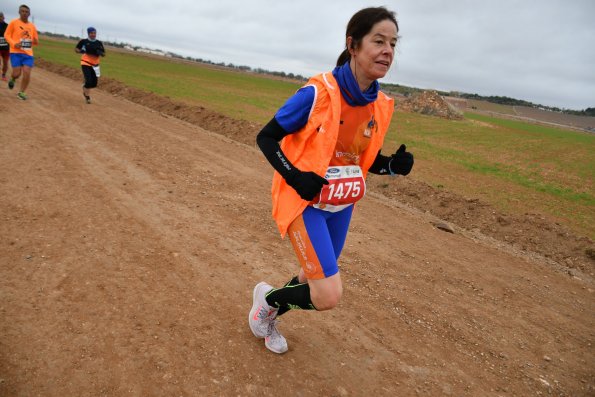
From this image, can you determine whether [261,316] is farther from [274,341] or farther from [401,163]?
[401,163]

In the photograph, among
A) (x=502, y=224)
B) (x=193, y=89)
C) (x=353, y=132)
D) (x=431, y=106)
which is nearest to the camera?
(x=353, y=132)

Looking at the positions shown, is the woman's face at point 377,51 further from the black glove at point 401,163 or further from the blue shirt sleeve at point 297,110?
the black glove at point 401,163

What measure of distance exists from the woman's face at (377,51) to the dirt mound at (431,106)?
1925 inches

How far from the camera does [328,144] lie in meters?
2.45

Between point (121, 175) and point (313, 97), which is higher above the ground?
point (313, 97)

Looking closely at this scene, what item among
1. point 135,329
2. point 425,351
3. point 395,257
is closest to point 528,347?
point 425,351

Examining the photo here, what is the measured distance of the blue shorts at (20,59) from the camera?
11.0 m

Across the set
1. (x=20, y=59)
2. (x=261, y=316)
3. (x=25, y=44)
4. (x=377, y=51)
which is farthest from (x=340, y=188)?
(x=20, y=59)

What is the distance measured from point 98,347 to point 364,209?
17.5 ft

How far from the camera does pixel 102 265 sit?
3842 mm

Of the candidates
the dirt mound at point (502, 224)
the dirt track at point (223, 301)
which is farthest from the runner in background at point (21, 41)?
the dirt mound at point (502, 224)

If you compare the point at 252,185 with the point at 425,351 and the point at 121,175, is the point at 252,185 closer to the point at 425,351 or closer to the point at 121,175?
the point at 121,175

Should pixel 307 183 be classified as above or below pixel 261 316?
Result: above

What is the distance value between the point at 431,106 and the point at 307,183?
170 ft
